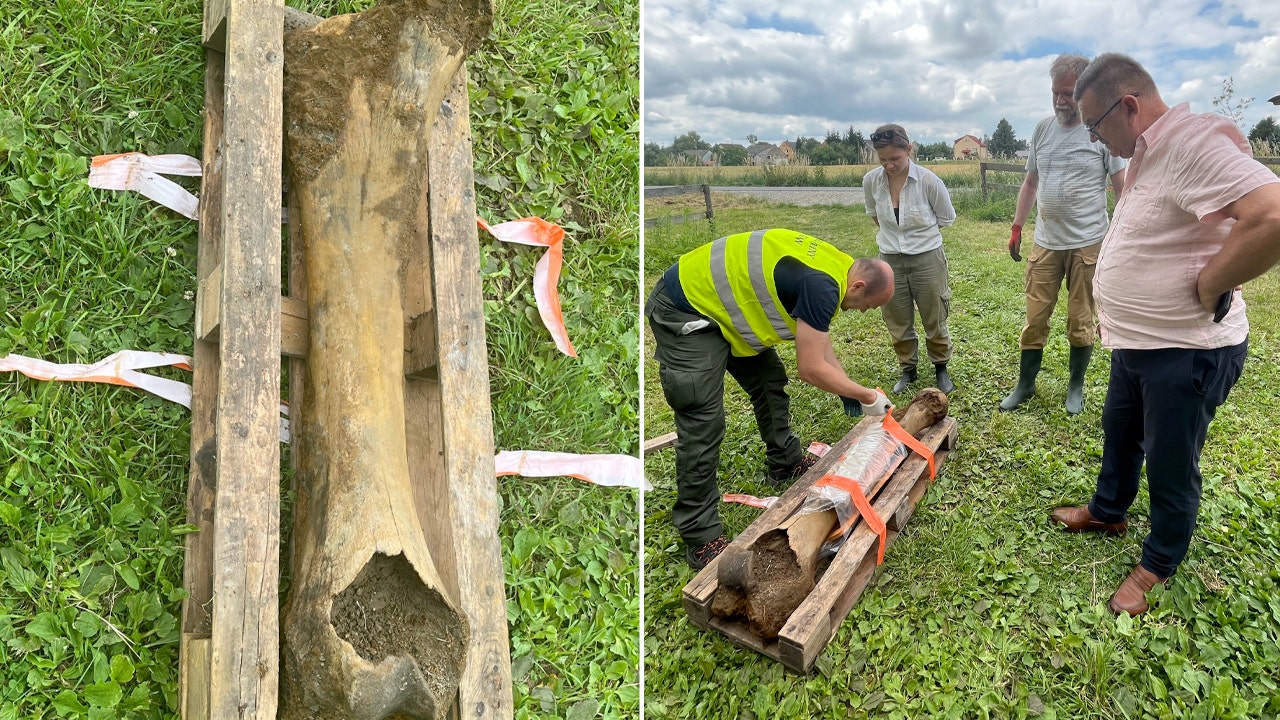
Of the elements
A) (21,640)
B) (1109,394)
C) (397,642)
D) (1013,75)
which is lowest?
(21,640)

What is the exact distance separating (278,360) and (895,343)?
2.03 meters

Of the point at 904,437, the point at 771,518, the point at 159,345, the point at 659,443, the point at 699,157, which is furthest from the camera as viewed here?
the point at 659,443

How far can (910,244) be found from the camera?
2.30 m

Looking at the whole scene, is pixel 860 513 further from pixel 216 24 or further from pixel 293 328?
pixel 216 24

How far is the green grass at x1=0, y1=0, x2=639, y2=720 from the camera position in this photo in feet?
5.41

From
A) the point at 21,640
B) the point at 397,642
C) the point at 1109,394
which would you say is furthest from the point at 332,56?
the point at 1109,394

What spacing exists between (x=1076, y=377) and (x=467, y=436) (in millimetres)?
1935

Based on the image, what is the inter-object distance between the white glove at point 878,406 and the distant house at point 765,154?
857 millimetres

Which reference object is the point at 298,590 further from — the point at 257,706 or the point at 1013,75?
the point at 1013,75

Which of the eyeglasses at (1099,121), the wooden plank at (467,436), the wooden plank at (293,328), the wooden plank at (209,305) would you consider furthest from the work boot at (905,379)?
the wooden plank at (209,305)

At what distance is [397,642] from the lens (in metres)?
1.29

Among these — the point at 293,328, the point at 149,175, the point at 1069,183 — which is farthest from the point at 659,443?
the point at 149,175

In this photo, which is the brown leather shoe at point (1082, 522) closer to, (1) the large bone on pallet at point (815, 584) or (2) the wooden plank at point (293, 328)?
(1) the large bone on pallet at point (815, 584)

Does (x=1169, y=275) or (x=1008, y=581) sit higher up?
(x=1169, y=275)
